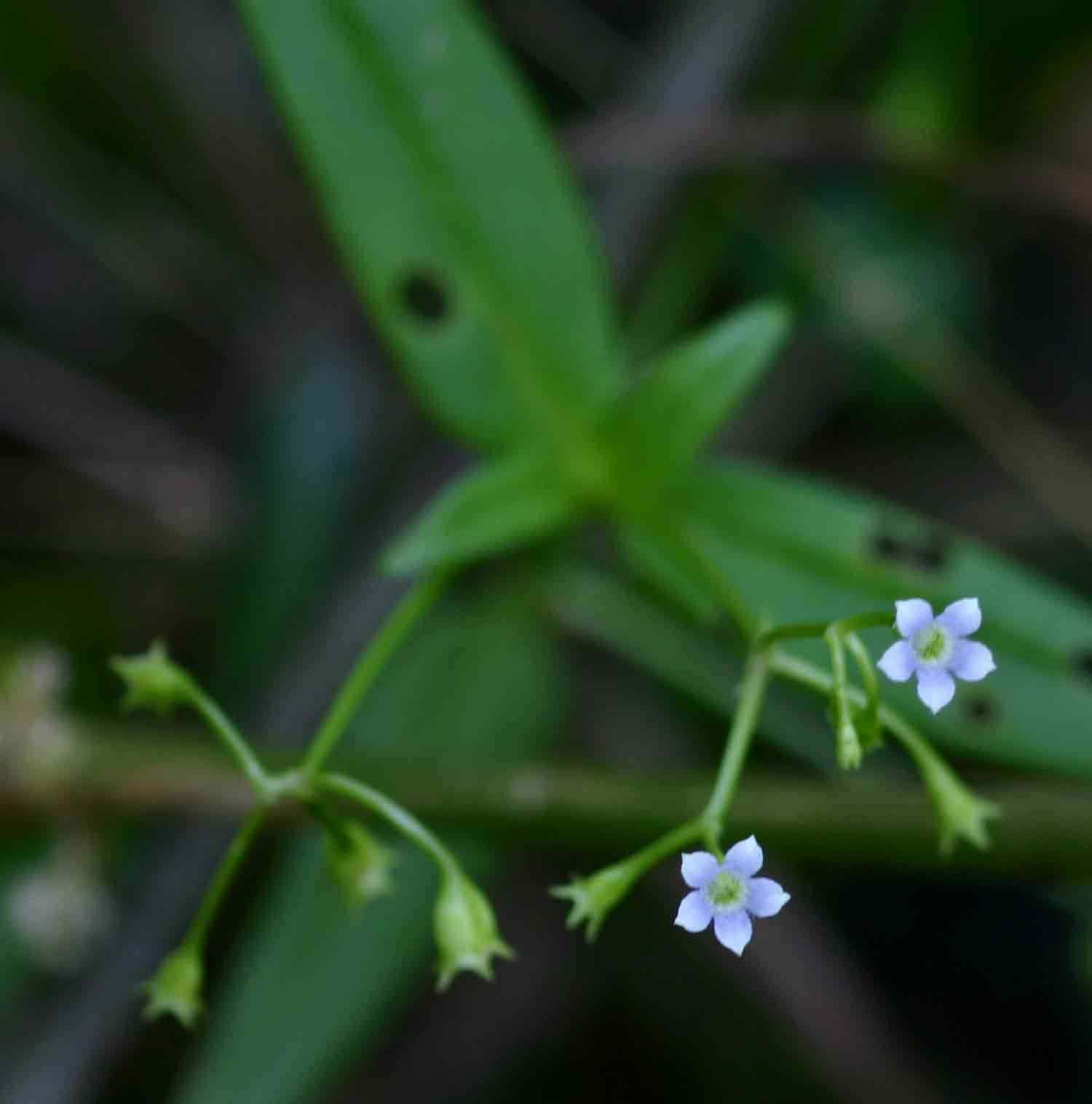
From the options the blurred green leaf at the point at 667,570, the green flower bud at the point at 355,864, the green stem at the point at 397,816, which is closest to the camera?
the green stem at the point at 397,816

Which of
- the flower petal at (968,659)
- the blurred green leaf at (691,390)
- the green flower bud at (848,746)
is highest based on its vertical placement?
the blurred green leaf at (691,390)

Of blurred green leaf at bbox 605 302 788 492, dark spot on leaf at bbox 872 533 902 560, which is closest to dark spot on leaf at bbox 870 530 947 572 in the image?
dark spot on leaf at bbox 872 533 902 560

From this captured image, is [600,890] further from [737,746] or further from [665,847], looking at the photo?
[737,746]

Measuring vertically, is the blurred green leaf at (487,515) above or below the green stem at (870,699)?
above

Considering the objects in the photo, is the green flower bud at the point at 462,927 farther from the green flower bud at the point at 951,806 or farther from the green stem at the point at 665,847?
the green flower bud at the point at 951,806

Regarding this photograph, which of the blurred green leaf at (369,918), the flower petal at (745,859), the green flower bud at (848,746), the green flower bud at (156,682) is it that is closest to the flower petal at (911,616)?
the green flower bud at (848,746)

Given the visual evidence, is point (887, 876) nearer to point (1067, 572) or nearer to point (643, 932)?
point (643, 932)

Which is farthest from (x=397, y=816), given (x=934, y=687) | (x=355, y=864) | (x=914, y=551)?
(x=914, y=551)
